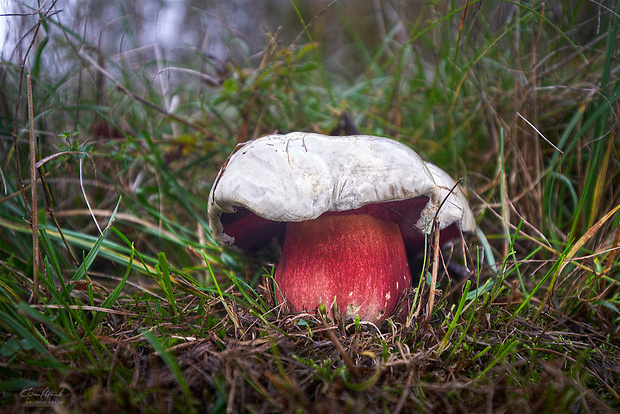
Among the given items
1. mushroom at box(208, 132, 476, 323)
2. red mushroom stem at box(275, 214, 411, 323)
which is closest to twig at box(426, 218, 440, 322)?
mushroom at box(208, 132, 476, 323)

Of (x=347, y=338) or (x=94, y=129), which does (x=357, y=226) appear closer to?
(x=347, y=338)

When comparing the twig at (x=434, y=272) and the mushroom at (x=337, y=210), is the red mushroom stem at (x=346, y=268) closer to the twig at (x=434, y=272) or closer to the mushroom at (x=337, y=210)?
the mushroom at (x=337, y=210)

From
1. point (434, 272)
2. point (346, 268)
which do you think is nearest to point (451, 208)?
point (434, 272)

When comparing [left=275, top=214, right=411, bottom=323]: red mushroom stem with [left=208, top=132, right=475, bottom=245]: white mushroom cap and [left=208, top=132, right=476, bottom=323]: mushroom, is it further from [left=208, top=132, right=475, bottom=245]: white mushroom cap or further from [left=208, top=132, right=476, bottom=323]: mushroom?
[left=208, top=132, right=475, bottom=245]: white mushroom cap

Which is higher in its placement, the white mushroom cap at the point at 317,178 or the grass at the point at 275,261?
the white mushroom cap at the point at 317,178

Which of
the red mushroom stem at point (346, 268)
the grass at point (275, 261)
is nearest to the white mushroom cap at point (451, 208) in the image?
the grass at point (275, 261)

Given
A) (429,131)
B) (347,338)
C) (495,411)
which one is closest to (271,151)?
(347,338)

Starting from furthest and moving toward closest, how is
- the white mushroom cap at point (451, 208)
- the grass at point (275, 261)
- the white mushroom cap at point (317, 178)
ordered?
the white mushroom cap at point (451, 208) < the white mushroom cap at point (317, 178) < the grass at point (275, 261)

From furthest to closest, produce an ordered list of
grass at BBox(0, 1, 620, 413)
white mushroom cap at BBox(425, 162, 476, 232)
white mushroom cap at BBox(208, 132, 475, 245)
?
white mushroom cap at BBox(425, 162, 476, 232) → white mushroom cap at BBox(208, 132, 475, 245) → grass at BBox(0, 1, 620, 413)
